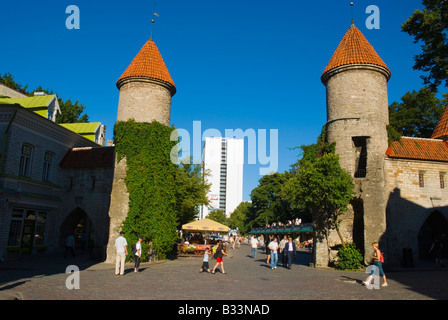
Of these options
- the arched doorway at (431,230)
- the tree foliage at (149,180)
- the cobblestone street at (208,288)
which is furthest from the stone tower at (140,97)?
the arched doorway at (431,230)

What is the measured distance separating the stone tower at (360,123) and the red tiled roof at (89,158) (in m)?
15.1

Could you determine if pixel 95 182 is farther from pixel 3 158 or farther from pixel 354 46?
pixel 354 46

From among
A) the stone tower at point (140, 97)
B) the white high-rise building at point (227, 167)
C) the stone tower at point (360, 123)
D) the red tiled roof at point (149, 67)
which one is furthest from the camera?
the white high-rise building at point (227, 167)

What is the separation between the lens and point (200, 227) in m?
26.5

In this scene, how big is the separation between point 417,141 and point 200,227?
55.1ft

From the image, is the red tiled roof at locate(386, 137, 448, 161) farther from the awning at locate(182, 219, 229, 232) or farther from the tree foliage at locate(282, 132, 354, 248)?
the awning at locate(182, 219, 229, 232)

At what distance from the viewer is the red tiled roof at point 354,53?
19.5 meters

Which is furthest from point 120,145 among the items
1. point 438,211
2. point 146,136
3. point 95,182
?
point 438,211

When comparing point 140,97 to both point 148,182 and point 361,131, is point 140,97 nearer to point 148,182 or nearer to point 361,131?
point 148,182

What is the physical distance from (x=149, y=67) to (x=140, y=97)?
7.38 ft

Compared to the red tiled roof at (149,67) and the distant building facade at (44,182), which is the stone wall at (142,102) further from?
the distant building facade at (44,182)

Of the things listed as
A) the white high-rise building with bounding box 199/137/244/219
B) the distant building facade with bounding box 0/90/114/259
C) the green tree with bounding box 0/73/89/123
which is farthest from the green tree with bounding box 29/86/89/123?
the white high-rise building with bounding box 199/137/244/219

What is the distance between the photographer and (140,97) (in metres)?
21.0

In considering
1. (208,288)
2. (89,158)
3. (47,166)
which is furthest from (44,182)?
(208,288)
